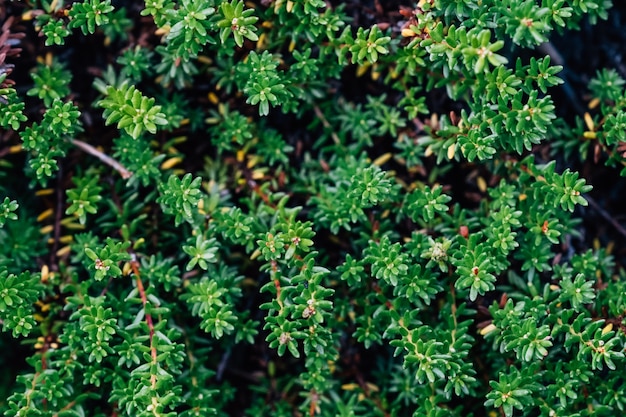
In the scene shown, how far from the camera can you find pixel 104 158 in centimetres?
314

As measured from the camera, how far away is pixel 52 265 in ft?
10.3

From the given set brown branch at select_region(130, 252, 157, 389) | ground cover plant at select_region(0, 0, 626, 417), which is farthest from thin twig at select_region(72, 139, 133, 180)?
brown branch at select_region(130, 252, 157, 389)

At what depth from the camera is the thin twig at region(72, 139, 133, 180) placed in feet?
10.2

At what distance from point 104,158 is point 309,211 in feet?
3.04

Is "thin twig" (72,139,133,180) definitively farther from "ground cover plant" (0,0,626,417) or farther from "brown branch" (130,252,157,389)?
"brown branch" (130,252,157,389)

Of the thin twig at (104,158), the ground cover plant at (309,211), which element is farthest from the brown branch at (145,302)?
the thin twig at (104,158)

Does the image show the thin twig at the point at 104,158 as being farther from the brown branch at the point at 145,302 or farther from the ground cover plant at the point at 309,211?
the brown branch at the point at 145,302

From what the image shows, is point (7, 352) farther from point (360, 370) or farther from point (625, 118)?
point (625, 118)

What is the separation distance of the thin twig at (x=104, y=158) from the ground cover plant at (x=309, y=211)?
15mm

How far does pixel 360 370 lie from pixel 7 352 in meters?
1.69

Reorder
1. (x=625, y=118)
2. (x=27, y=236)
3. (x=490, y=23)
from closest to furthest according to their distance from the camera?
(x=490, y=23), (x=625, y=118), (x=27, y=236)

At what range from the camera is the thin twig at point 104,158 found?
10.2ft

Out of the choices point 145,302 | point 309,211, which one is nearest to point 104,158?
point 145,302

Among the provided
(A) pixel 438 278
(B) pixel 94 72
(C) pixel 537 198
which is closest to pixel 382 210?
(A) pixel 438 278
